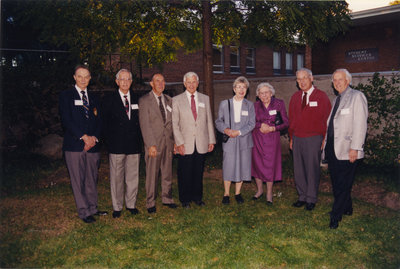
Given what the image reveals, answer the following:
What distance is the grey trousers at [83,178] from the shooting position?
456 centimetres

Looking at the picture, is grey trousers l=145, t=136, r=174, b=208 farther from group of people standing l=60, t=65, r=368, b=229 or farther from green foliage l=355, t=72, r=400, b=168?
green foliage l=355, t=72, r=400, b=168

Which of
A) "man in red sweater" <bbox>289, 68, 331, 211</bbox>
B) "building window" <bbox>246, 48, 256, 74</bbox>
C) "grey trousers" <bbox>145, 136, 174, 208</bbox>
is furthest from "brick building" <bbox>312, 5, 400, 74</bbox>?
"grey trousers" <bbox>145, 136, 174, 208</bbox>

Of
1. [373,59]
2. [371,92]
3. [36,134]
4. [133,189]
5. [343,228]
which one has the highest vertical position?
[373,59]

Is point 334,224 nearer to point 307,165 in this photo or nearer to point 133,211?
point 307,165

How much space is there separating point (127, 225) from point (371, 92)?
5857mm

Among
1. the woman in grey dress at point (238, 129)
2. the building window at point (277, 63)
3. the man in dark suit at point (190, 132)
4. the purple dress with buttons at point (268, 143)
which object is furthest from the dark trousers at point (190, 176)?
the building window at point (277, 63)

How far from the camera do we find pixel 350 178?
434 centimetres

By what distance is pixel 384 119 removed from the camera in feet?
22.6

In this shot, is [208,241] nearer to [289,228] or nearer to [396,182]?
[289,228]

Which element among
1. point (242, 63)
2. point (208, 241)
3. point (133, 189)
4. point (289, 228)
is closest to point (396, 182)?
point (289, 228)

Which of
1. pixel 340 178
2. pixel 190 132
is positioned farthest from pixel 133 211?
pixel 340 178

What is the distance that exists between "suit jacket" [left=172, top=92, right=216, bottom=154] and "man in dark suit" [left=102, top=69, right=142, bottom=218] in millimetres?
634

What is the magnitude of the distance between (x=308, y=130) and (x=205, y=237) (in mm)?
2367

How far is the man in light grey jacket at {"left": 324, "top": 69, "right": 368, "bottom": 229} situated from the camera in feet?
13.6
